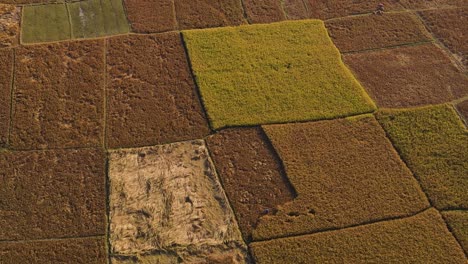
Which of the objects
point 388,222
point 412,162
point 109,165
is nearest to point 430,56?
point 412,162

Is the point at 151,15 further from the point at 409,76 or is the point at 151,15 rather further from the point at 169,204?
the point at 409,76

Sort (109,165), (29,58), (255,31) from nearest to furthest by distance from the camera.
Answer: (109,165), (29,58), (255,31)

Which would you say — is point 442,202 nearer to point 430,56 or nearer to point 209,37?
point 430,56

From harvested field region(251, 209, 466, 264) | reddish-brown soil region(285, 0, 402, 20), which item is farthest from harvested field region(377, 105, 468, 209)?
reddish-brown soil region(285, 0, 402, 20)

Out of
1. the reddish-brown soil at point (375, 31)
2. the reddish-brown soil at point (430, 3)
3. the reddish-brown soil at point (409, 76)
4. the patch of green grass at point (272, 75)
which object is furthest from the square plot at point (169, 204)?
the reddish-brown soil at point (430, 3)

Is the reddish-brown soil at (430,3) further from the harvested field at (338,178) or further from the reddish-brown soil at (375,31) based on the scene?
the harvested field at (338,178)
